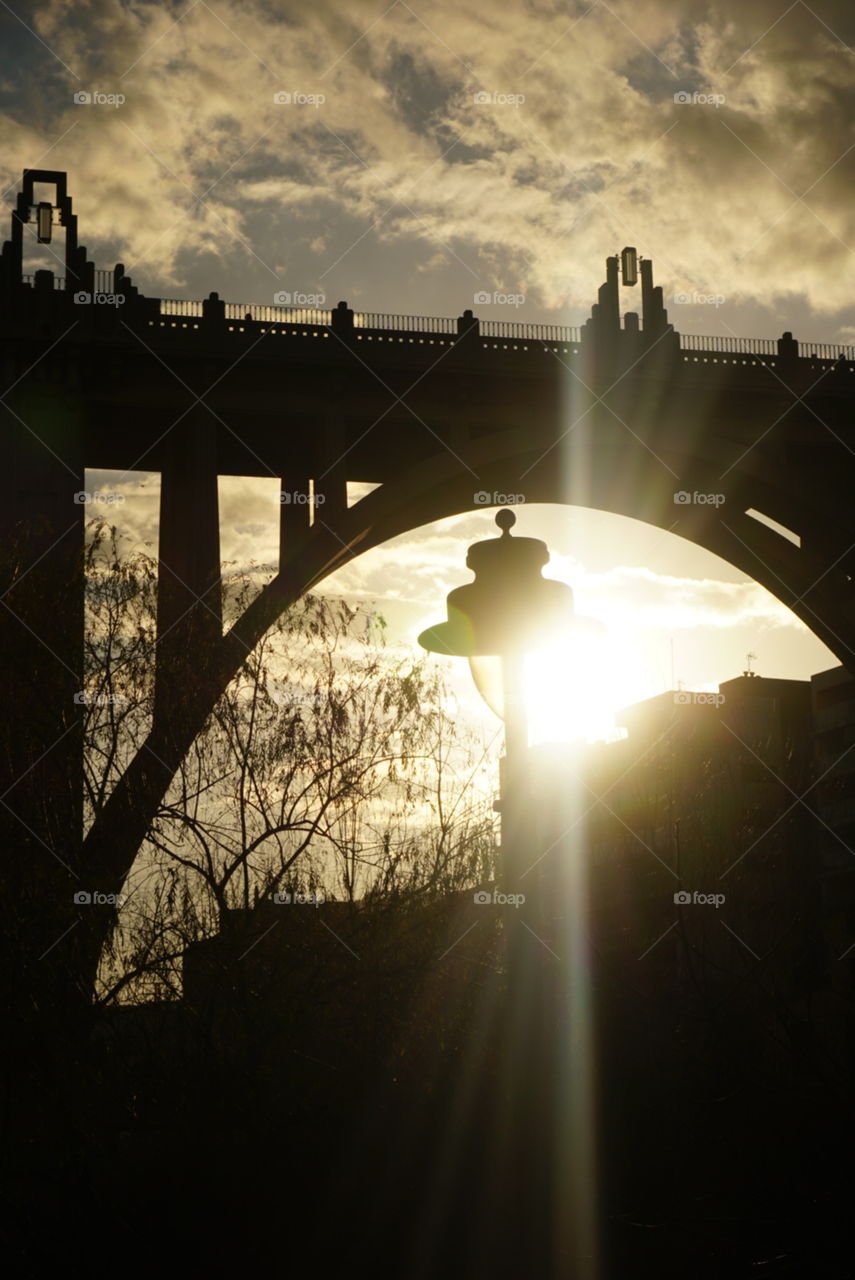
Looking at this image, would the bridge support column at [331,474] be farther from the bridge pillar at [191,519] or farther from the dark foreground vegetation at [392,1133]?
the dark foreground vegetation at [392,1133]

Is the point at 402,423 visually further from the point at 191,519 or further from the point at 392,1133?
the point at 392,1133

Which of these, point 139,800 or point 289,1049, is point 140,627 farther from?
point 289,1049

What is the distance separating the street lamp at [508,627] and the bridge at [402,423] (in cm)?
1039

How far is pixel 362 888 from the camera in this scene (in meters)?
14.5

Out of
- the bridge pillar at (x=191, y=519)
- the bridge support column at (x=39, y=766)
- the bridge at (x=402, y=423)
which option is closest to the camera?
the bridge support column at (x=39, y=766)

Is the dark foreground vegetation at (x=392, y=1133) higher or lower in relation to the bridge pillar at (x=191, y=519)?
lower

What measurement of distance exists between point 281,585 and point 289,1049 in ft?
33.8

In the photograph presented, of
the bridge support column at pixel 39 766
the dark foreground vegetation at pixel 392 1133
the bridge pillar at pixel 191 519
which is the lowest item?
the dark foreground vegetation at pixel 392 1133

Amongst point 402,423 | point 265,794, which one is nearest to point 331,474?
point 402,423

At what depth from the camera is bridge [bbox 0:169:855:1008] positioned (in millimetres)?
23828

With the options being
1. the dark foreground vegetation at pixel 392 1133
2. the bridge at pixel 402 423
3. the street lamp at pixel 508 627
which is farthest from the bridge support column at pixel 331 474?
the street lamp at pixel 508 627

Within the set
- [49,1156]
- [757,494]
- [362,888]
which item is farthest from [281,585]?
[49,1156]

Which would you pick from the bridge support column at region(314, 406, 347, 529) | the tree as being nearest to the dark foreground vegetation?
the tree

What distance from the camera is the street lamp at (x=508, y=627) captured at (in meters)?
8.12
